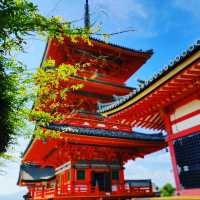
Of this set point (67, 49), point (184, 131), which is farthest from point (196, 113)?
point (67, 49)

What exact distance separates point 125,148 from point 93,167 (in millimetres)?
2163

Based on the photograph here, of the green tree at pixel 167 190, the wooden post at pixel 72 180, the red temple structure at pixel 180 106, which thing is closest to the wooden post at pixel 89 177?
the wooden post at pixel 72 180

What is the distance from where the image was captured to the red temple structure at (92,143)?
12250mm

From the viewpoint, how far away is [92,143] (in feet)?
Answer: 41.1

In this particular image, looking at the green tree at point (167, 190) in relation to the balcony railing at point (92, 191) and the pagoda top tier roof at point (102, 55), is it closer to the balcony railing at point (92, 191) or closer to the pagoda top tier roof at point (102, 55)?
the balcony railing at point (92, 191)

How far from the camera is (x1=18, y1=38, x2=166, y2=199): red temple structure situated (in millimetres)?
12250

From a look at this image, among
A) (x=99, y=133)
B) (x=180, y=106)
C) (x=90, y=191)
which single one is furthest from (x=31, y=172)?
(x=180, y=106)

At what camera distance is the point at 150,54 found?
18.2 meters

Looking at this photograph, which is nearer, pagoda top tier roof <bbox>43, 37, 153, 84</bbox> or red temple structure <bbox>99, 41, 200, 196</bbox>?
red temple structure <bbox>99, 41, 200, 196</bbox>

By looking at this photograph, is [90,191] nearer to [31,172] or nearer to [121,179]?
[121,179]

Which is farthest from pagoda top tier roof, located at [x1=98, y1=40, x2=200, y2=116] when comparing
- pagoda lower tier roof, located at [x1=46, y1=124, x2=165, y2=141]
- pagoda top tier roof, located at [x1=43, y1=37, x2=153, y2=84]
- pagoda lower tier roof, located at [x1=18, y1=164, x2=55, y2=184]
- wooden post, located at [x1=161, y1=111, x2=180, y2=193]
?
pagoda lower tier roof, located at [x1=18, y1=164, x2=55, y2=184]

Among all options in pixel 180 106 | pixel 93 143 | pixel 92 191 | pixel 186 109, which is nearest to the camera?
pixel 186 109

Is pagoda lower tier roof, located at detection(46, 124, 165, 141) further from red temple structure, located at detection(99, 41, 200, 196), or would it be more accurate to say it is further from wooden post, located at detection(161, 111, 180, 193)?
wooden post, located at detection(161, 111, 180, 193)

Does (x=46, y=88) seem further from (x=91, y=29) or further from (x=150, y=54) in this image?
(x=150, y=54)
